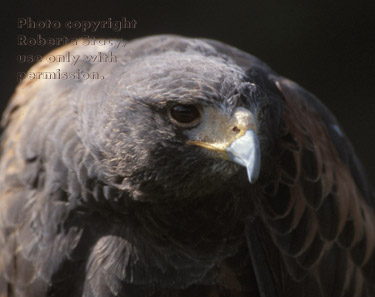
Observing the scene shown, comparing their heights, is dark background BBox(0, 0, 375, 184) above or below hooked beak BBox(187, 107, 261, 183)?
above

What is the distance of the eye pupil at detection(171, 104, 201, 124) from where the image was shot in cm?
254

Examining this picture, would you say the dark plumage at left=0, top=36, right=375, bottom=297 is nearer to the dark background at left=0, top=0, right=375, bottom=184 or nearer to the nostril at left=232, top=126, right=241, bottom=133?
the nostril at left=232, top=126, right=241, bottom=133

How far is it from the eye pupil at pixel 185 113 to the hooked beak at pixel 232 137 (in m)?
0.05

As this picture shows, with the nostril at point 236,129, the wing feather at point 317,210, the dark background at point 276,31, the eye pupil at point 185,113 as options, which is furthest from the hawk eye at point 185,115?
the dark background at point 276,31

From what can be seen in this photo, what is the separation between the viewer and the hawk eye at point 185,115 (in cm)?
254

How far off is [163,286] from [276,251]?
0.62 m

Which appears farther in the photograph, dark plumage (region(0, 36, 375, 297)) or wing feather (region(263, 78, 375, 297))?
wing feather (region(263, 78, 375, 297))

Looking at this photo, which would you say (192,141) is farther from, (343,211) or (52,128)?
(343,211)

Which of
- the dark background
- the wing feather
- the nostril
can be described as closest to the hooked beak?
the nostril

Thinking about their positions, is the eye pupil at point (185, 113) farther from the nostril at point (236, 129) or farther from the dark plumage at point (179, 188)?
the nostril at point (236, 129)

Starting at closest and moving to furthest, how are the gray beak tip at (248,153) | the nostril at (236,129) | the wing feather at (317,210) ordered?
the gray beak tip at (248,153)
the nostril at (236,129)
the wing feather at (317,210)

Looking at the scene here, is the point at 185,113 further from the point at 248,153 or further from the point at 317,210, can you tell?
the point at 317,210

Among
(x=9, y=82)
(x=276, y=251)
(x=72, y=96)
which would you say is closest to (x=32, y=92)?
(x=72, y=96)

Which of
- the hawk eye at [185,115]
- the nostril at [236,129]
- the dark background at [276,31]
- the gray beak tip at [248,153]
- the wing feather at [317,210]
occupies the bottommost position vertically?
the wing feather at [317,210]
